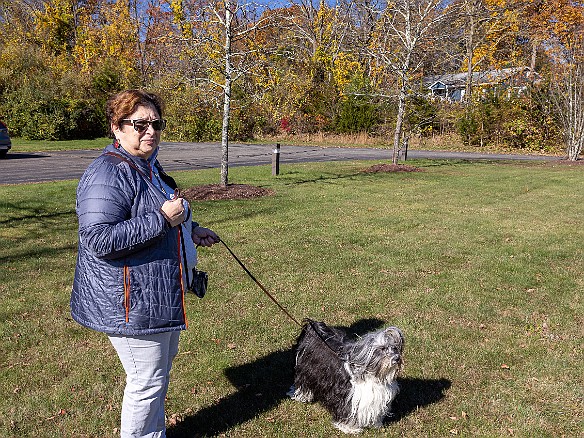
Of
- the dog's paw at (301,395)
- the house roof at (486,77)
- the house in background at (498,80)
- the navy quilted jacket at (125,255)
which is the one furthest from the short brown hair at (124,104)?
the house roof at (486,77)

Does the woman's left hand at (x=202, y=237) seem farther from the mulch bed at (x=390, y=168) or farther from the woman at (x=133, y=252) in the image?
the mulch bed at (x=390, y=168)

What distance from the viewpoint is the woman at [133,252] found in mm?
2328

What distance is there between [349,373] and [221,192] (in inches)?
321

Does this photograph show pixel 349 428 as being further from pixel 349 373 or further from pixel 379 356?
pixel 379 356

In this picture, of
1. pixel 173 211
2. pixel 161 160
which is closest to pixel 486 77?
pixel 161 160

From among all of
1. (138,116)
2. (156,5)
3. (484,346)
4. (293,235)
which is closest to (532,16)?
(156,5)

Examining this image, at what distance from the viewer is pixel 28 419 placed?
139 inches

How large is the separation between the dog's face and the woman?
123 cm

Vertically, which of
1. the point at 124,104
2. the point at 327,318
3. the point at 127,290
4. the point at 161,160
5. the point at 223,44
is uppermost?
the point at 223,44

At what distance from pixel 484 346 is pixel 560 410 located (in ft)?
3.20

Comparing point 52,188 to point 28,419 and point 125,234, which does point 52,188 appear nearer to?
point 28,419

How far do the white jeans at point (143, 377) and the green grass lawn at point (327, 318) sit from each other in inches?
34.4

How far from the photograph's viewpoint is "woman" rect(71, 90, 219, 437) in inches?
91.7

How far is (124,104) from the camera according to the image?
2475 millimetres
